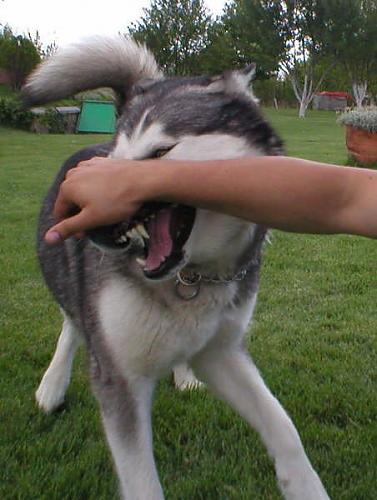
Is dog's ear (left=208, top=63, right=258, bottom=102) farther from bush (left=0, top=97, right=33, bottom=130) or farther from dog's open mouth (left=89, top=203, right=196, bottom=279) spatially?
bush (left=0, top=97, right=33, bottom=130)

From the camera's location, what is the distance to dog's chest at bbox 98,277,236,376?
6.20 ft

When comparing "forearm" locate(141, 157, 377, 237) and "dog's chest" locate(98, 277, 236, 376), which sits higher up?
"forearm" locate(141, 157, 377, 237)

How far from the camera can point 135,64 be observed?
101 inches

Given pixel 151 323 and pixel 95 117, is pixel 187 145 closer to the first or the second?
pixel 151 323

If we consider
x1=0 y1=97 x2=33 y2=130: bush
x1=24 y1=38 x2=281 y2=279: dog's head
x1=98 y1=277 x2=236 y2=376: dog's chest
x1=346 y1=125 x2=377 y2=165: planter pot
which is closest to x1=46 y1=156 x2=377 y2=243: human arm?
x1=24 y1=38 x2=281 y2=279: dog's head

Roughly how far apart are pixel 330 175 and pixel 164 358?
34.0 inches

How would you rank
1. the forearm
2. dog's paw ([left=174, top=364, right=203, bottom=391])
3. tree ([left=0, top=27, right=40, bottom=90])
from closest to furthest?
1. the forearm
2. dog's paw ([left=174, top=364, right=203, bottom=391])
3. tree ([left=0, top=27, right=40, bottom=90])

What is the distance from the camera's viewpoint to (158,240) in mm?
1736

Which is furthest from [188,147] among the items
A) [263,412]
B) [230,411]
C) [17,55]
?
[17,55]

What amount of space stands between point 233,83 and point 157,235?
588 mm

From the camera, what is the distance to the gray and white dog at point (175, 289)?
5.69 ft

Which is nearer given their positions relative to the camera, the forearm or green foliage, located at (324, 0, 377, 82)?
the forearm

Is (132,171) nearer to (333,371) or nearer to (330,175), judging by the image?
(330,175)

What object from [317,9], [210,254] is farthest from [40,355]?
[317,9]
